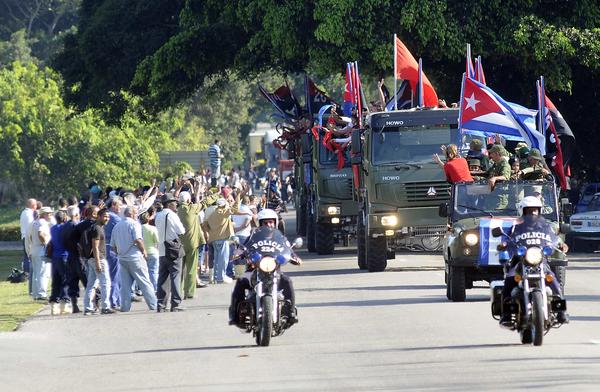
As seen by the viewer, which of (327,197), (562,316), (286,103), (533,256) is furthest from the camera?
(286,103)

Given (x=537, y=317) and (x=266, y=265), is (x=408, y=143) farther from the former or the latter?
(x=537, y=317)

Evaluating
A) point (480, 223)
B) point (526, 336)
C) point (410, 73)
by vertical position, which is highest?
point (410, 73)

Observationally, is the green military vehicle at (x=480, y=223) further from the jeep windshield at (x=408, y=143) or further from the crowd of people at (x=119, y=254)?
the jeep windshield at (x=408, y=143)

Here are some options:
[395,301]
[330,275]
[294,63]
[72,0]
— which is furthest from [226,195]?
[72,0]

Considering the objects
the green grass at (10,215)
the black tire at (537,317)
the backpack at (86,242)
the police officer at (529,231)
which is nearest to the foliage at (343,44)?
the backpack at (86,242)

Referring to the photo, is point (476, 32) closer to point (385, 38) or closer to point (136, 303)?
point (385, 38)

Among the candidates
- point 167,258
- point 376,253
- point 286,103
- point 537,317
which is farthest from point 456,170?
point 286,103

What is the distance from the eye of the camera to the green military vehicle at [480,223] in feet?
67.2

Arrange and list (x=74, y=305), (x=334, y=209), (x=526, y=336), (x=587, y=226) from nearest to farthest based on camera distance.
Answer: (x=526, y=336) < (x=74, y=305) < (x=334, y=209) < (x=587, y=226)

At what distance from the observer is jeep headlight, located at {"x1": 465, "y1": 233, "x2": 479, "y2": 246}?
2092 centimetres

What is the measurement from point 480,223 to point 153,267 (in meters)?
5.67

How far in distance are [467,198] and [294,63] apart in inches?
809

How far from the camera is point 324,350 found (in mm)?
16391

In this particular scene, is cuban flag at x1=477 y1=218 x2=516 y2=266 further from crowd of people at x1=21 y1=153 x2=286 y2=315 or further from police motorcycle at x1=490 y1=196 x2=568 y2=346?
police motorcycle at x1=490 y1=196 x2=568 y2=346
